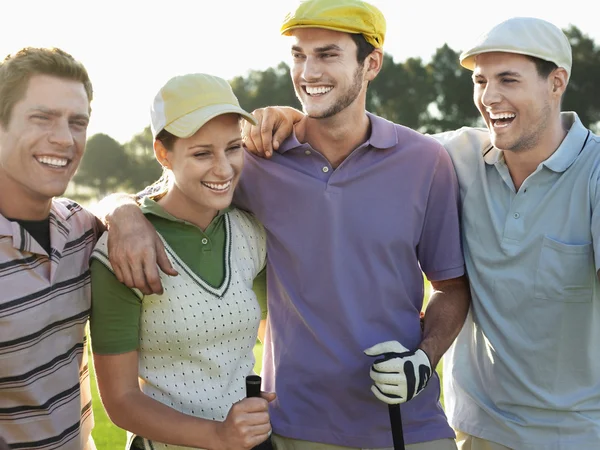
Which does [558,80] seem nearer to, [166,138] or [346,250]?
[346,250]

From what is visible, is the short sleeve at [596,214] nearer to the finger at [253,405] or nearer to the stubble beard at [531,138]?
the stubble beard at [531,138]

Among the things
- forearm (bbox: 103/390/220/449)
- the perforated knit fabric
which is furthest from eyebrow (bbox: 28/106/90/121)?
forearm (bbox: 103/390/220/449)

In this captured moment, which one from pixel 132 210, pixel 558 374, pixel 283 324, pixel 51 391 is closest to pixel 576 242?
pixel 558 374

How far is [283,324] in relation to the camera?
3.49 metres

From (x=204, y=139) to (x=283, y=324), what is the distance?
34.2 inches

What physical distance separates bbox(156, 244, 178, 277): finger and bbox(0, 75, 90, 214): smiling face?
0.43 metres

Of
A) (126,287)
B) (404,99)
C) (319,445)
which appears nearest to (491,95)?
(319,445)

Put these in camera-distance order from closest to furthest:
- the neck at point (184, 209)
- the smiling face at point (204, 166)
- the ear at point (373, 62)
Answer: the smiling face at point (204, 166) → the neck at point (184, 209) → the ear at point (373, 62)

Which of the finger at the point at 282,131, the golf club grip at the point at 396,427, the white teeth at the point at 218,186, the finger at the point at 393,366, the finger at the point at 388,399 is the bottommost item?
the golf club grip at the point at 396,427

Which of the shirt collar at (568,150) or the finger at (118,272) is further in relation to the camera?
the shirt collar at (568,150)

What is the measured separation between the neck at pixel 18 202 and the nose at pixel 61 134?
0.22 m

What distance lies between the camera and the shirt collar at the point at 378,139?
3540mm

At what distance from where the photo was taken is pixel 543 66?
3621mm

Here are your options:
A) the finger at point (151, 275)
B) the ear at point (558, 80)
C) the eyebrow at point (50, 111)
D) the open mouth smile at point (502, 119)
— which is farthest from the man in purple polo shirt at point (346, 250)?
the eyebrow at point (50, 111)
